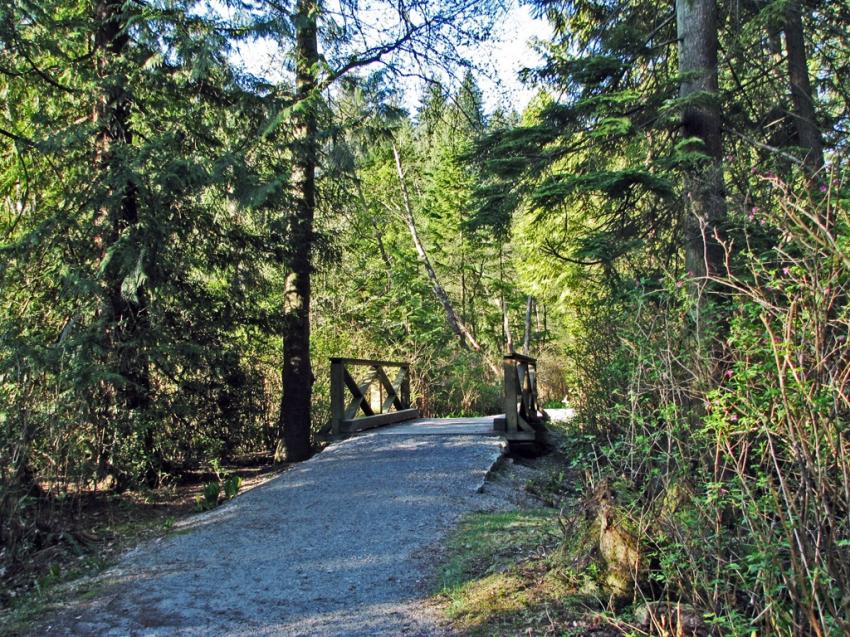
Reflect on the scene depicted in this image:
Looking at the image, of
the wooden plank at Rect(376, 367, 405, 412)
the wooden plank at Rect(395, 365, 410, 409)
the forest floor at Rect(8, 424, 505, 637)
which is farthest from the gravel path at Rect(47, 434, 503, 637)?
the wooden plank at Rect(395, 365, 410, 409)

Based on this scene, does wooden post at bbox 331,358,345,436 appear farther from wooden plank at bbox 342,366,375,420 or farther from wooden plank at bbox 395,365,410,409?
wooden plank at bbox 395,365,410,409

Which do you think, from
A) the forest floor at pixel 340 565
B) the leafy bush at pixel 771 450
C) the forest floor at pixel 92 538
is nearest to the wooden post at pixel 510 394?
the forest floor at pixel 340 565

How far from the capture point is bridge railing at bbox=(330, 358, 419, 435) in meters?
9.80

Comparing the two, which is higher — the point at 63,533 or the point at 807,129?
the point at 807,129

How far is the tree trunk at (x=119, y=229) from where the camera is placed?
7.76m

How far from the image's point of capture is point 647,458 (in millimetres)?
3719

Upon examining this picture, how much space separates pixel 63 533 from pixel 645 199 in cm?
702

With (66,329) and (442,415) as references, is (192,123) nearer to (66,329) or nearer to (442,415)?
(66,329)

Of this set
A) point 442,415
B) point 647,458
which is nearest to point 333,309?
point 442,415

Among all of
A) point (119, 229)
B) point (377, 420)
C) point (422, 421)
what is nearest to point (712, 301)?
point (119, 229)

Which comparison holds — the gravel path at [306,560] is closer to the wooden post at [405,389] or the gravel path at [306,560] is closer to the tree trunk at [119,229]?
the tree trunk at [119,229]

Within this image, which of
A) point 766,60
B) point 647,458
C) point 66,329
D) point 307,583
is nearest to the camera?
point 647,458

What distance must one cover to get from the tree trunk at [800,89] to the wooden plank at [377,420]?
674 centimetres

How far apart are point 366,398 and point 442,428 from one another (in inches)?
74.0
